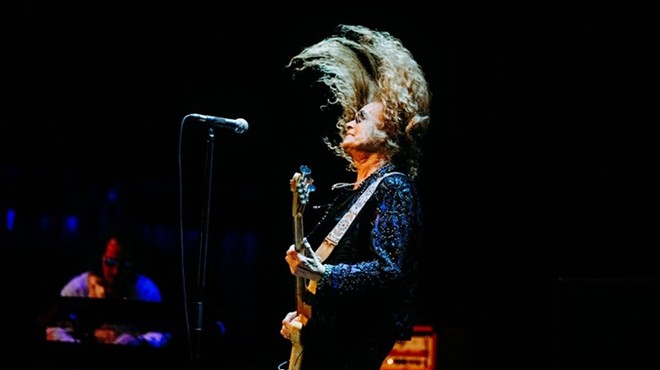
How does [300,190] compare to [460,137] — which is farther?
[460,137]

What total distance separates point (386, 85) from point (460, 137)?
221cm

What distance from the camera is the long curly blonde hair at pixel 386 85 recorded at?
9.33 feet

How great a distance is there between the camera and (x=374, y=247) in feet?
8.22

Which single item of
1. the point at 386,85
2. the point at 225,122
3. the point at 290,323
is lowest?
the point at 290,323

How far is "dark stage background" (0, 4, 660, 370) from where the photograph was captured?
4320 mm

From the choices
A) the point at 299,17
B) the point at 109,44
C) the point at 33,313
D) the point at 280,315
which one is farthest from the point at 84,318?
the point at 299,17

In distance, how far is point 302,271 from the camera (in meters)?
2.41

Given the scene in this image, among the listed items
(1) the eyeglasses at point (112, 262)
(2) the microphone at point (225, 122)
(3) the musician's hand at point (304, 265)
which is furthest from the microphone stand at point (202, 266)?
(1) the eyeglasses at point (112, 262)

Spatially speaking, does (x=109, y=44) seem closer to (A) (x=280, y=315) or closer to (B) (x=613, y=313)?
(A) (x=280, y=315)

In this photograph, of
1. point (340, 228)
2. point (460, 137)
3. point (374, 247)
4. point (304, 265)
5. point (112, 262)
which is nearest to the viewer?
point (304, 265)

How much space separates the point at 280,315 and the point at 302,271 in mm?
2977

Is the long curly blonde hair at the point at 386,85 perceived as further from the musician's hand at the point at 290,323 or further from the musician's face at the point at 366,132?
the musician's hand at the point at 290,323

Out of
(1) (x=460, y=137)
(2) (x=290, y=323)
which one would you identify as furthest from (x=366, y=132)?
(1) (x=460, y=137)

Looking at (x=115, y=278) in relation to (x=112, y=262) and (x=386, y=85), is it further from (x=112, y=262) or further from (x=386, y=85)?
(x=386, y=85)
